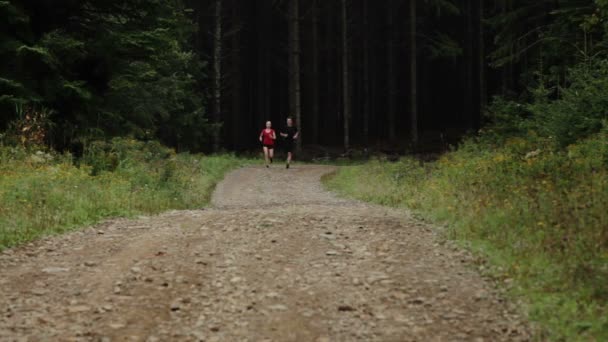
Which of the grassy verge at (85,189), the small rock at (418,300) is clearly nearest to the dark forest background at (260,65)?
the grassy verge at (85,189)

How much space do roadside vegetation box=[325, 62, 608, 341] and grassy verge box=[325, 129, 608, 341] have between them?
1 cm

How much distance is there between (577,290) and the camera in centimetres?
575

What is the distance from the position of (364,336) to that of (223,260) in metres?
2.85

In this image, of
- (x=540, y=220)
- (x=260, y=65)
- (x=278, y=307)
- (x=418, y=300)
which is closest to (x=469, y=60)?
(x=260, y=65)

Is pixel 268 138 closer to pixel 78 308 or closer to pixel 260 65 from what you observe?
pixel 78 308

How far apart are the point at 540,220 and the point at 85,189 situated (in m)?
8.22

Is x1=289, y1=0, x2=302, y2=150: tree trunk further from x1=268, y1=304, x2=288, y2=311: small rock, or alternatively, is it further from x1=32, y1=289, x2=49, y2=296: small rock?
x1=268, y1=304, x2=288, y2=311: small rock

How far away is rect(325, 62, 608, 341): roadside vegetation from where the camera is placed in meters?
5.64

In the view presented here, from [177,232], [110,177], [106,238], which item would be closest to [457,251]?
[177,232]

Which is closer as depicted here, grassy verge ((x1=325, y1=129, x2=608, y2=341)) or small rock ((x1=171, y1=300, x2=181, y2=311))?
grassy verge ((x1=325, y1=129, x2=608, y2=341))

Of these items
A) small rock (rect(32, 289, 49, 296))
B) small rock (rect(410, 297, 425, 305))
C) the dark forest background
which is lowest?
small rock (rect(410, 297, 425, 305))

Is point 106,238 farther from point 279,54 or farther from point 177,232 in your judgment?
point 279,54

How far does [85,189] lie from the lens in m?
11.2

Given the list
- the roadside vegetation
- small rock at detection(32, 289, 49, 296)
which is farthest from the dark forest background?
small rock at detection(32, 289, 49, 296)
